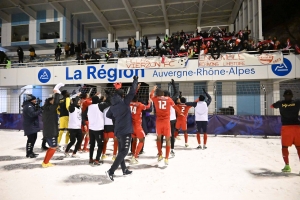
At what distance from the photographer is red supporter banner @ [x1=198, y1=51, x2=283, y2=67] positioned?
12359 mm

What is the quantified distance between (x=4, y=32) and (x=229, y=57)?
24707 mm

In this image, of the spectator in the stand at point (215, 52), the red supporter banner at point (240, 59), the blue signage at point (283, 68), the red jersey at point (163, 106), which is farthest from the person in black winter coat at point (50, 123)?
the blue signage at point (283, 68)

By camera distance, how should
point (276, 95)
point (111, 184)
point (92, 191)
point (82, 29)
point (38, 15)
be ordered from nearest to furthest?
1. point (92, 191)
2. point (111, 184)
3. point (276, 95)
4. point (38, 15)
5. point (82, 29)

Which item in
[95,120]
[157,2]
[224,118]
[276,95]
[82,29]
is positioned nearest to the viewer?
[95,120]

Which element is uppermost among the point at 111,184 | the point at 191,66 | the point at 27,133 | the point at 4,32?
the point at 4,32

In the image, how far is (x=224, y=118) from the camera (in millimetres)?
10469

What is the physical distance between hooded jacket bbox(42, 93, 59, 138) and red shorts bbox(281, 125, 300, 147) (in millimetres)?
5323

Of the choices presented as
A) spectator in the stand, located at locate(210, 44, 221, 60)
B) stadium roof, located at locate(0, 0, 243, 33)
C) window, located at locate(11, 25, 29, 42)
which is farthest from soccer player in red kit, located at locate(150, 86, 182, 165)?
window, located at locate(11, 25, 29, 42)

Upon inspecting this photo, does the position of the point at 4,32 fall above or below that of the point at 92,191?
above

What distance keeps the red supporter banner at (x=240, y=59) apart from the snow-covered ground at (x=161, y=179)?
7605mm

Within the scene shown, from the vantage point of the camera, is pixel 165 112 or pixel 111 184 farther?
pixel 165 112

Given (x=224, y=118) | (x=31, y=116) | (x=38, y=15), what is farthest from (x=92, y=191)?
(x=38, y=15)

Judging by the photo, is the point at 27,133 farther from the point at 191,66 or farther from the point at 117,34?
the point at 117,34

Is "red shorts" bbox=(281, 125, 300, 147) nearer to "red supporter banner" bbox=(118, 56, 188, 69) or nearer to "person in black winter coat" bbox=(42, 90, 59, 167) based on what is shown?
"person in black winter coat" bbox=(42, 90, 59, 167)
